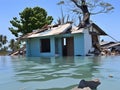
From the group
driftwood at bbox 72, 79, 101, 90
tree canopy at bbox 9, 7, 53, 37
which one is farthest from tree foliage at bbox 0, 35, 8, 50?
driftwood at bbox 72, 79, 101, 90

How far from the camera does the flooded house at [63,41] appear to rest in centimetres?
2278

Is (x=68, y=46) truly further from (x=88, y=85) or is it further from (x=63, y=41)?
(x=88, y=85)

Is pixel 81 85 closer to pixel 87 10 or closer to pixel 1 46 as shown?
pixel 87 10

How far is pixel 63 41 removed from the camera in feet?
83.0

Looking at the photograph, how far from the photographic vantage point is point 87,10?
24.5 m

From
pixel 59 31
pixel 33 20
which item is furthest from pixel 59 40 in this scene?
pixel 33 20

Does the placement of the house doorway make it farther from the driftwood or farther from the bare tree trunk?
the driftwood

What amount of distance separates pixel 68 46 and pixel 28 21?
10805 mm

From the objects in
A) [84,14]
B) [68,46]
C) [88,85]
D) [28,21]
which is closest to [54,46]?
[68,46]

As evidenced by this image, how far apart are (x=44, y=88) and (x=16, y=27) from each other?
29.9m

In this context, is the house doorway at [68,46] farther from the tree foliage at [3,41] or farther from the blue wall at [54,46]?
the tree foliage at [3,41]

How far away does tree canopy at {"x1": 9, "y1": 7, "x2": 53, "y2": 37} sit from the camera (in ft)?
110

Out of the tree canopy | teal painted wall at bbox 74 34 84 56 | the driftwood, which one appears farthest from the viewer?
the tree canopy

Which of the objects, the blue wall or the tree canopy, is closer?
the blue wall
